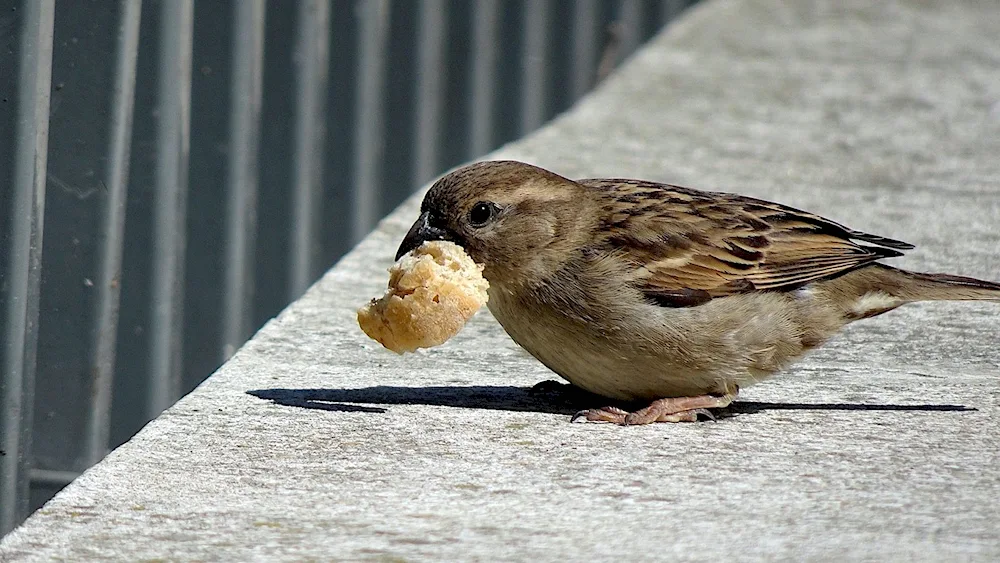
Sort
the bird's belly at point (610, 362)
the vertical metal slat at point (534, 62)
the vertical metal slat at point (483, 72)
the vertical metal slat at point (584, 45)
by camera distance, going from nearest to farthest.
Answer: the bird's belly at point (610, 362), the vertical metal slat at point (483, 72), the vertical metal slat at point (534, 62), the vertical metal slat at point (584, 45)

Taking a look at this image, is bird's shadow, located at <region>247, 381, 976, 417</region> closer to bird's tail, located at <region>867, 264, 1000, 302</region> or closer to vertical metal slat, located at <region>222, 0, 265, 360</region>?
bird's tail, located at <region>867, 264, 1000, 302</region>

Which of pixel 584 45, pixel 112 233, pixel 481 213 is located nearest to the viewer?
pixel 481 213

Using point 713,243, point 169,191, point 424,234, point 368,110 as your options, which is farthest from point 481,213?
point 368,110

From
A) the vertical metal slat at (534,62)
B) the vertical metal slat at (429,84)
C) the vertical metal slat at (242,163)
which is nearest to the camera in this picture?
the vertical metal slat at (242,163)

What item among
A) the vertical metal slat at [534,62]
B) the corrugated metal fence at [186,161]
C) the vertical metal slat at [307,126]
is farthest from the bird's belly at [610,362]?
the vertical metal slat at [534,62]

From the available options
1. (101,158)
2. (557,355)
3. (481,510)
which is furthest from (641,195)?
(101,158)

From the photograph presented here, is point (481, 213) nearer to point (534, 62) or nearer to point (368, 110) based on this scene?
point (368, 110)

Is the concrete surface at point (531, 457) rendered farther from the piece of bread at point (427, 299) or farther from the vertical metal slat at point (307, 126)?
the vertical metal slat at point (307, 126)
